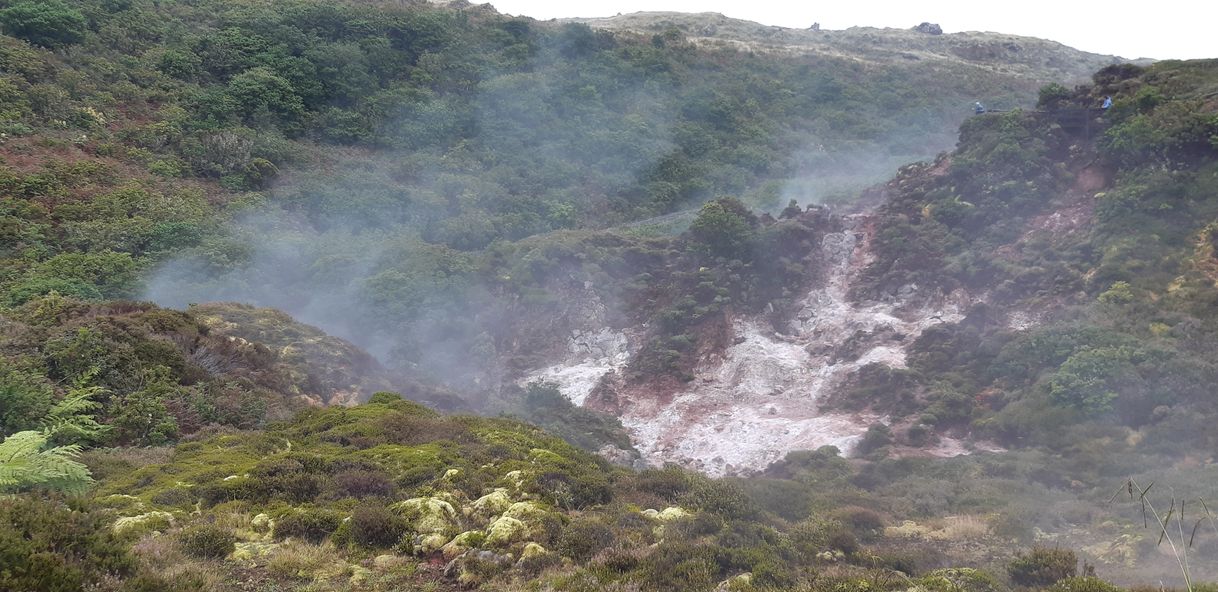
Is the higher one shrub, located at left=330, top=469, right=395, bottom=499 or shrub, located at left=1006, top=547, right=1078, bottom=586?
shrub, located at left=1006, top=547, right=1078, bottom=586

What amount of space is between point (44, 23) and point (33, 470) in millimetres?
34708

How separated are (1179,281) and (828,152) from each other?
96.7 ft

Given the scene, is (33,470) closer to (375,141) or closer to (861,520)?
(861,520)

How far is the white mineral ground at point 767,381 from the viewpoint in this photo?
63.9 ft

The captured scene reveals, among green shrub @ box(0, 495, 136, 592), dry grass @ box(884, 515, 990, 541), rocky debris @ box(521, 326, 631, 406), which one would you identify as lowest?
rocky debris @ box(521, 326, 631, 406)

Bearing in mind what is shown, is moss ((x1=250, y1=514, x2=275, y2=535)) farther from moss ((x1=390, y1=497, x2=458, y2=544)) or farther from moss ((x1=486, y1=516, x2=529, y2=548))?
moss ((x1=486, y1=516, x2=529, y2=548))

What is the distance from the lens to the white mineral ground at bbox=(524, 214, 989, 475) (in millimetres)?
19484

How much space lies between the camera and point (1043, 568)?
8469 millimetres

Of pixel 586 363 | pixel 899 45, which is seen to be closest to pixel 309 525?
pixel 586 363

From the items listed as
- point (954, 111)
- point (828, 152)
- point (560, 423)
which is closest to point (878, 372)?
point (560, 423)

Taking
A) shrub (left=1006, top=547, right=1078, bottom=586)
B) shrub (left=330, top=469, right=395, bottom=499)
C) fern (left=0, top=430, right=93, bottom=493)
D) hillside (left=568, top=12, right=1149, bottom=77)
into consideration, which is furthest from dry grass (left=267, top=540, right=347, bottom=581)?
hillside (left=568, top=12, right=1149, bottom=77)

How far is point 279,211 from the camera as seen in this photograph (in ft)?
98.1

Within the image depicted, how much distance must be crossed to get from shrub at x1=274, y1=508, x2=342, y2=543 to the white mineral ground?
39.3 feet

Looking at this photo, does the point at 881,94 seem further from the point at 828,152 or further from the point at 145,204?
the point at 145,204
